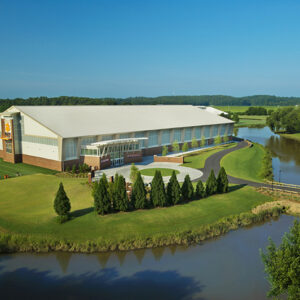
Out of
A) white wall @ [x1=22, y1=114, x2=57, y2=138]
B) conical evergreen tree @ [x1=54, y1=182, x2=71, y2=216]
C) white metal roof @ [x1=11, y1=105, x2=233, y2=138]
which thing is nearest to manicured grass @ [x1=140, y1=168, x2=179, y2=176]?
white metal roof @ [x1=11, y1=105, x2=233, y2=138]

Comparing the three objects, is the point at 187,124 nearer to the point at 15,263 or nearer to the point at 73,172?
the point at 73,172

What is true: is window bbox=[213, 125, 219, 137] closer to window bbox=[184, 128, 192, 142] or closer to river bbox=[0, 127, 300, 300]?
window bbox=[184, 128, 192, 142]

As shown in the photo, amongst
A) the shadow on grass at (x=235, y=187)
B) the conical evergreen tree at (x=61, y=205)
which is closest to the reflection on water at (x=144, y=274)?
the conical evergreen tree at (x=61, y=205)

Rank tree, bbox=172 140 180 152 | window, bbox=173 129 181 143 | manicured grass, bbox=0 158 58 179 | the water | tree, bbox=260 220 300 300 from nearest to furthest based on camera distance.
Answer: tree, bbox=260 220 300 300 < manicured grass, bbox=0 158 58 179 < the water < tree, bbox=172 140 180 152 < window, bbox=173 129 181 143

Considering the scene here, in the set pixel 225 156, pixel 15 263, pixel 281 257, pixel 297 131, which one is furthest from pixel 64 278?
pixel 297 131

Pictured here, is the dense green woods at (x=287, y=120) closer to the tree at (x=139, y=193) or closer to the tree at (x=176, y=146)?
the tree at (x=176, y=146)

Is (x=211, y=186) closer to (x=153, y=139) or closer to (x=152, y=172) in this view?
(x=152, y=172)
